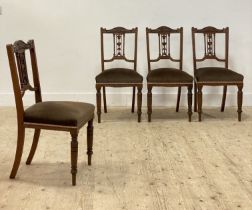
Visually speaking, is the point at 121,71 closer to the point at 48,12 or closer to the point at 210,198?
the point at 48,12

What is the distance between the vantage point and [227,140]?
382cm

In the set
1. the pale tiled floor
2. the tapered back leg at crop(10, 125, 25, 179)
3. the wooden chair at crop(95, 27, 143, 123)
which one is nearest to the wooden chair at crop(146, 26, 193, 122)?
the wooden chair at crop(95, 27, 143, 123)

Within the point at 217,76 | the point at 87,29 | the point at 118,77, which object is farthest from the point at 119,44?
the point at 217,76

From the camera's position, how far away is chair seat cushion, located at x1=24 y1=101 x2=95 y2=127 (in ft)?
9.00

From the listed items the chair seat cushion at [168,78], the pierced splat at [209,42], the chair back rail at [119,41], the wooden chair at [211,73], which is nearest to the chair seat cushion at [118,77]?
the chair seat cushion at [168,78]

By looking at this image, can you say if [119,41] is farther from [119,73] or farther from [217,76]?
[217,76]

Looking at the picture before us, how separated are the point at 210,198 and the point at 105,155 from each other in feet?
3.40

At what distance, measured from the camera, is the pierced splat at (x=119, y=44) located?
15.4 ft

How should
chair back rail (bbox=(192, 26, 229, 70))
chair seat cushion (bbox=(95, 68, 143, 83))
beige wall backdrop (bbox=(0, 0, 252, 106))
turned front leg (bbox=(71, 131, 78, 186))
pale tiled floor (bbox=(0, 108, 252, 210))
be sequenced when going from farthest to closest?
beige wall backdrop (bbox=(0, 0, 252, 106)), chair back rail (bbox=(192, 26, 229, 70)), chair seat cushion (bbox=(95, 68, 143, 83)), turned front leg (bbox=(71, 131, 78, 186)), pale tiled floor (bbox=(0, 108, 252, 210))

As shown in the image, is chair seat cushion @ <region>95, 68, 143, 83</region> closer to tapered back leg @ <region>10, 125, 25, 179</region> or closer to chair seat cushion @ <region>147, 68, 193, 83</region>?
chair seat cushion @ <region>147, 68, 193, 83</region>

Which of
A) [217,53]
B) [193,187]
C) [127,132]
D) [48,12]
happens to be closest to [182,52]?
[217,53]

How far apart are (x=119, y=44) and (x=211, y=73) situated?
102 centimetres

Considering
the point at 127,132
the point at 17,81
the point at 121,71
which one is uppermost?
the point at 17,81

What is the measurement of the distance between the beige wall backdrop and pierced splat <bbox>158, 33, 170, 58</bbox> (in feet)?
0.79
